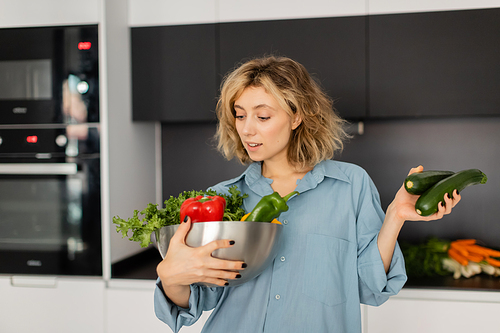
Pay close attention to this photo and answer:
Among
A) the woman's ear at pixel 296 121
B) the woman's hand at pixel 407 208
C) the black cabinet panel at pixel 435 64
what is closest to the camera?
the woman's hand at pixel 407 208

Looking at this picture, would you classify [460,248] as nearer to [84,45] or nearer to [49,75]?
[84,45]

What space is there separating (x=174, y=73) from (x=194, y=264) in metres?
1.36

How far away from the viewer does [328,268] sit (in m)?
1.04

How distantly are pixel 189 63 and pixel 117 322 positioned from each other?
1.26 metres

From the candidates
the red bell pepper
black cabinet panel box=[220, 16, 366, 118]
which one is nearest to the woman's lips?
the red bell pepper

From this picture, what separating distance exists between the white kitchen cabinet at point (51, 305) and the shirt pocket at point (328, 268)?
3.72ft

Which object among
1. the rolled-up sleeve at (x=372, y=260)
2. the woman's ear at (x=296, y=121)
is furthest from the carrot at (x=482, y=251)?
the woman's ear at (x=296, y=121)

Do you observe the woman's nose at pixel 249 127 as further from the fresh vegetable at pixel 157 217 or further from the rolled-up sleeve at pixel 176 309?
the rolled-up sleeve at pixel 176 309

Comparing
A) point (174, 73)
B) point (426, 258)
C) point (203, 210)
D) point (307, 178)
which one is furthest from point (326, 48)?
point (203, 210)

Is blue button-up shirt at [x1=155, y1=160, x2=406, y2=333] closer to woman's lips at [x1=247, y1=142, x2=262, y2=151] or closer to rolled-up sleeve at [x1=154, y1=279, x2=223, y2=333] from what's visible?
rolled-up sleeve at [x1=154, y1=279, x2=223, y2=333]

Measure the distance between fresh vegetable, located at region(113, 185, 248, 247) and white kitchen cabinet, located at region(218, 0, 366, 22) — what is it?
112 centimetres

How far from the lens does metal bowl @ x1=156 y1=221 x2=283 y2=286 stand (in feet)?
2.65

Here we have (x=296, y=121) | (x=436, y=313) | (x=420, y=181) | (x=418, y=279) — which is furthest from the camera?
(x=418, y=279)

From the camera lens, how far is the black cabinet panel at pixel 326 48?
1.84m
